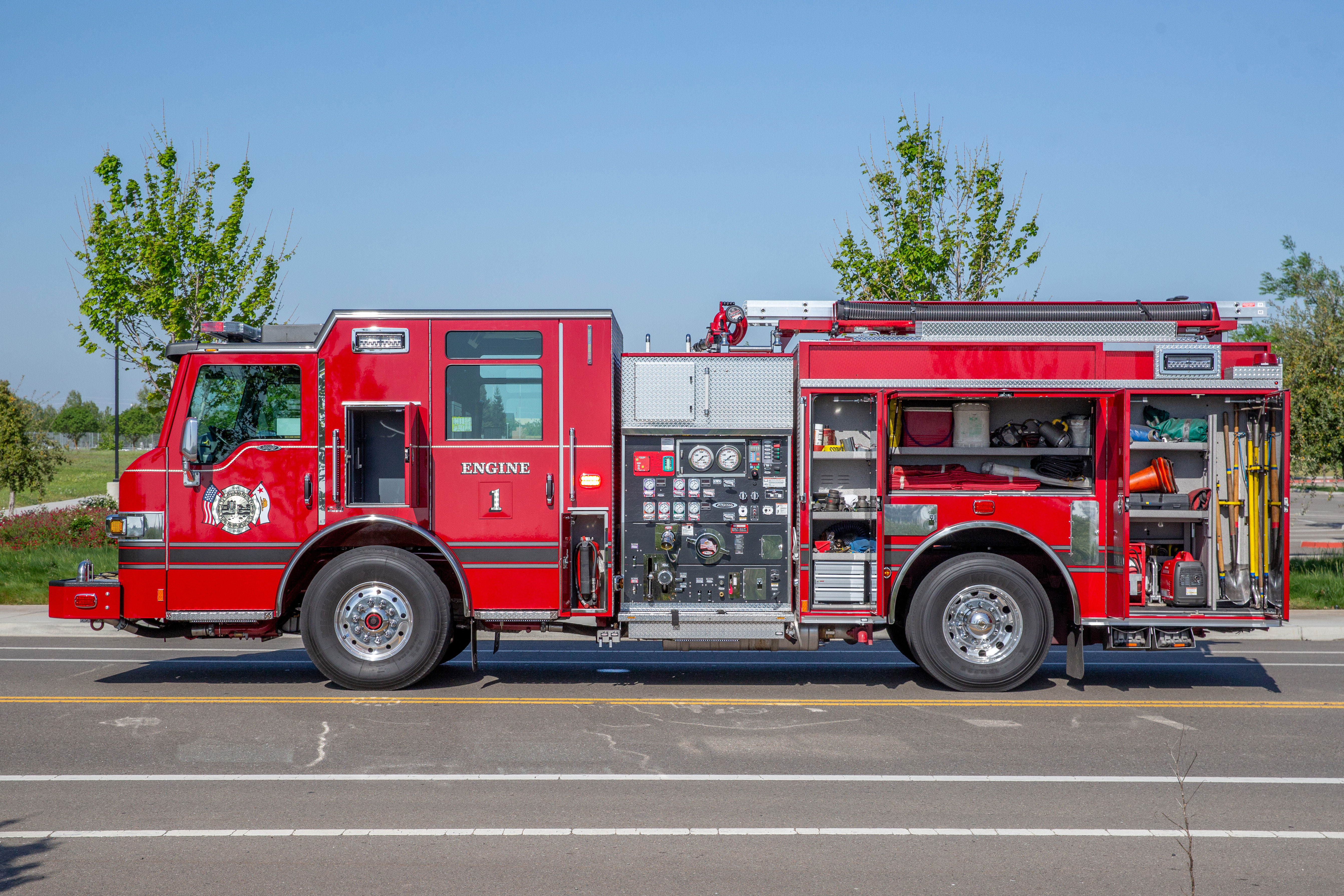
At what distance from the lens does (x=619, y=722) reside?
26.3 feet

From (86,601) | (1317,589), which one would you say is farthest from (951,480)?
(1317,589)

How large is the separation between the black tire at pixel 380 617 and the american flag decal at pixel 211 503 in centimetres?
101

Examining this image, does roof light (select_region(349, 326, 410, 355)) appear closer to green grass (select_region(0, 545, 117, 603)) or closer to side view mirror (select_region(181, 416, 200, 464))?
side view mirror (select_region(181, 416, 200, 464))

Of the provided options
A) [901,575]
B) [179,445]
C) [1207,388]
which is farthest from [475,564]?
[1207,388]

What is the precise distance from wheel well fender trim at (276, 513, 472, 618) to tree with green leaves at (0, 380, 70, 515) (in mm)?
19764

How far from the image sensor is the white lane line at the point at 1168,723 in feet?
26.0

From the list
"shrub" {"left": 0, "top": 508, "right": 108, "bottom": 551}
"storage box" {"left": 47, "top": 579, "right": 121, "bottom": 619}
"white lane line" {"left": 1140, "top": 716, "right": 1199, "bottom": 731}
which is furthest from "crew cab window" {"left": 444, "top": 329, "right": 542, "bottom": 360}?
"shrub" {"left": 0, "top": 508, "right": 108, "bottom": 551}

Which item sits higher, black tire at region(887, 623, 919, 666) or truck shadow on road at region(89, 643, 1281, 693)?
black tire at region(887, 623, 919, 666)

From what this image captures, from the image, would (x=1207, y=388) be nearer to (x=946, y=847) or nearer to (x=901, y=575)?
(x=901, y=575)

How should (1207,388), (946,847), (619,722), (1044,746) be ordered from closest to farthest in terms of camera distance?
(946,847), (1044,746), (619,722), (1207,388)

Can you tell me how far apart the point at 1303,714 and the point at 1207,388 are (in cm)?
268

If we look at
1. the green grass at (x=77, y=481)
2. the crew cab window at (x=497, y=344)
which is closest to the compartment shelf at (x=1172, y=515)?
the crew cab window at (x=497, y=344)

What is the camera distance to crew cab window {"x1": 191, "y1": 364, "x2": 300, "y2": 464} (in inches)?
362

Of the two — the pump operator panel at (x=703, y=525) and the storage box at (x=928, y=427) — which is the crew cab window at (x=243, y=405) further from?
the storage box at (x=928, y=427)
